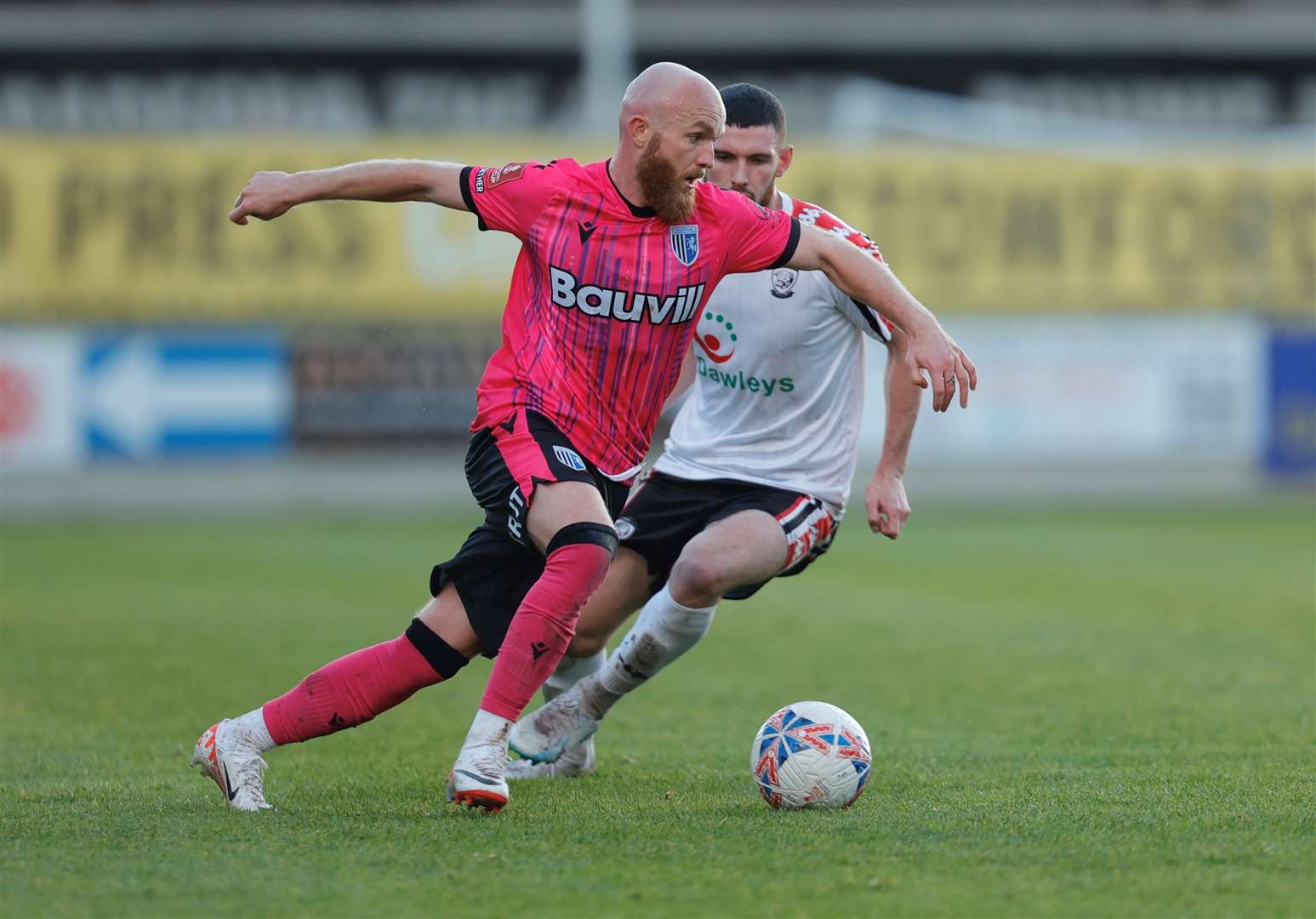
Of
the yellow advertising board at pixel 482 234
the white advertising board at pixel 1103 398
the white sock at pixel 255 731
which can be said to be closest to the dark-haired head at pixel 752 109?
the white sock at pixel 255 731

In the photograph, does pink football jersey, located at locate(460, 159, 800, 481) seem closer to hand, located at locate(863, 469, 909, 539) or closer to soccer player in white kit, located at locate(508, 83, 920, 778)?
soccer player in white kit, located at locate(508, 83, 920, 778)

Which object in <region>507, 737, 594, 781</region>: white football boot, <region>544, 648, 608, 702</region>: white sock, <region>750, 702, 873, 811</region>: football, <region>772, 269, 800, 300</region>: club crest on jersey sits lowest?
<region>507, 737, 594, 781</region>: white football boot

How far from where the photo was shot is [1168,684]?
8.18 metres

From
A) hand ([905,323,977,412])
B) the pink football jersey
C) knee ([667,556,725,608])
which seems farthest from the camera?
knee ([667,556,725,608])

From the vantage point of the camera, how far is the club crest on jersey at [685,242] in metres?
5.13

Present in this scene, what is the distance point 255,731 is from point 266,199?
1.55 meters

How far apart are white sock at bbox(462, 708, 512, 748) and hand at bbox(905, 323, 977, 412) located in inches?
58.9

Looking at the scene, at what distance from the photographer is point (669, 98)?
4.97 metres

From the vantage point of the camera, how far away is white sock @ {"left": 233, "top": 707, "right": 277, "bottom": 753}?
525 cm

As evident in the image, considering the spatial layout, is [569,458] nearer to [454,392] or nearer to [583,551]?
[583,551]

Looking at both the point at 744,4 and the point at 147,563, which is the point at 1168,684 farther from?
the point at 744,4

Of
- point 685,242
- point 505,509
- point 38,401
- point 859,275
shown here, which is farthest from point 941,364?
point 38,401

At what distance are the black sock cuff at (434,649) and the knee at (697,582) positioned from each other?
89 cm

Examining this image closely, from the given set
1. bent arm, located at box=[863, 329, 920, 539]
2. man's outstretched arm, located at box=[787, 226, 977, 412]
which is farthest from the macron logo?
bent arm, located at box=[863, 329, 920, 539]
